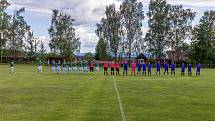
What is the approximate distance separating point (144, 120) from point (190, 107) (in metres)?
4.07

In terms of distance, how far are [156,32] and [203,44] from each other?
12.7m

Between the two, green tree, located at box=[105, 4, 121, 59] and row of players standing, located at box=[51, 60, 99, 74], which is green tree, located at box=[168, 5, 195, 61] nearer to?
green tree, located at box=[105, 4, 121, 59]

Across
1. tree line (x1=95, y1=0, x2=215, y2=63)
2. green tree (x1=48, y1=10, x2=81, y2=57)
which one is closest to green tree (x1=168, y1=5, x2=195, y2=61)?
tree line (x1=95, y1=0, x2=215, y2=63)

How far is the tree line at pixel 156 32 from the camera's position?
97375 millimetres

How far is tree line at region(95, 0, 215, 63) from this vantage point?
319 ft

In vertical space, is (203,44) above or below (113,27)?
below

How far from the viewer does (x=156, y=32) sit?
96625 mm

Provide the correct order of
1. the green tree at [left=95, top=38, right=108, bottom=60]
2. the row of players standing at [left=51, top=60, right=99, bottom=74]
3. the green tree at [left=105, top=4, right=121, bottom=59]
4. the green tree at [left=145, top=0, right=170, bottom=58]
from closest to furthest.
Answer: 1. the row of players standing at [left=51, top=60, right=99, bottom=74]
2. the green tree at [left=145, top=0, right=170, bottom=58]
3. the green tree at [left=105, top=4, right=121, bottom=59]
4. the green tree at [left=95, top=38, right=108, bottom=60]

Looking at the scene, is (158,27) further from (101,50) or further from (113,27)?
(101,50)

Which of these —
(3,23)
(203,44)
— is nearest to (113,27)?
(203,44)

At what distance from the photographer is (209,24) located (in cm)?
10956

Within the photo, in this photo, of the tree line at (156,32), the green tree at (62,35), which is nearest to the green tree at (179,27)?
the tree line at (156,32)

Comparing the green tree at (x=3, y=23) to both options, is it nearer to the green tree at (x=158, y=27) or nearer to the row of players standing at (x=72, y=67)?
the green tree at (x=158, y=27)

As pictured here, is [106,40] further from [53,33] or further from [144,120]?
[144,120]
